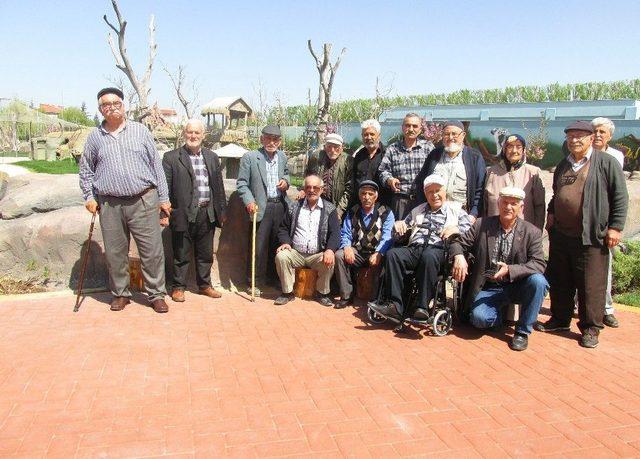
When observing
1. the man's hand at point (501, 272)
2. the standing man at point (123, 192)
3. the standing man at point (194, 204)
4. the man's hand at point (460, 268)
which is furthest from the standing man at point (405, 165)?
the standing man at point (123, 192)

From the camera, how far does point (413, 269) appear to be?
15.9 ft

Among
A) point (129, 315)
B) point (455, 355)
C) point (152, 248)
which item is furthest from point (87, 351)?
point (455, 355)

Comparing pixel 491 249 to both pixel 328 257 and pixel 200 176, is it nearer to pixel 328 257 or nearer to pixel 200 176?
pixel 328 257

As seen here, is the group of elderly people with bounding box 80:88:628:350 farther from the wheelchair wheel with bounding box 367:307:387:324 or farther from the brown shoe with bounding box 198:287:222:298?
the wheelchair wheel with bounding box 367:307:387:324

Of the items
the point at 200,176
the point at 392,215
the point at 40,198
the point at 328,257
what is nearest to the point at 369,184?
the point at 392,215

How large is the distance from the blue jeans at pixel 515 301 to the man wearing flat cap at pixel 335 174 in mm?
1807

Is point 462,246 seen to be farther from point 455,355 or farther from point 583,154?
point 583,154

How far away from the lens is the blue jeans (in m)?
4.42

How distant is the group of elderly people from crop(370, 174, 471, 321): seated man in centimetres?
1

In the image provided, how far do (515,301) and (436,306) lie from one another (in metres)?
0.68

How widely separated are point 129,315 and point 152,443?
7.49ft

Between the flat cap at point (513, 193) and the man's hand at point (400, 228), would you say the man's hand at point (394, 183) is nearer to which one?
the man's hand at point (400, 228)

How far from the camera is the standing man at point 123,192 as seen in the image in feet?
15.8

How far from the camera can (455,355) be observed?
4258 millimetres
